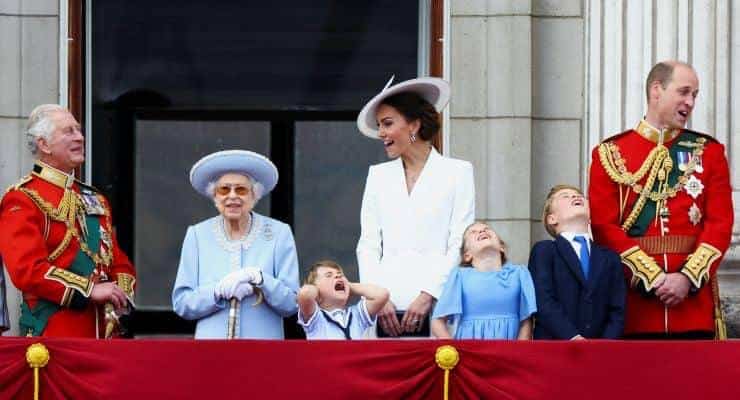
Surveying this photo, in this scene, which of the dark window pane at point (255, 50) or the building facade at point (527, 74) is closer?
the building facade at point (527, 74)

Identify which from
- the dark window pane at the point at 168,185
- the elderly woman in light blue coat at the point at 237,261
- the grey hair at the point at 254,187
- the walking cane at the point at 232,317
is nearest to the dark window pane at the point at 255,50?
the dark window pane at the point at 168,185

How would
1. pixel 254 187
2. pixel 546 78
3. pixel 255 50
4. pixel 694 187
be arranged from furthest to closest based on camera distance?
pixel 255 50 < pixel 546 78 < pixel 694 187 < pixel 254 187

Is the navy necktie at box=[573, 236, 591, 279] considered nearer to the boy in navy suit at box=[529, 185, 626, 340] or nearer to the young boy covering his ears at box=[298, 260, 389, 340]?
the boy in navy suit at box=[529, 185, 626, 340]

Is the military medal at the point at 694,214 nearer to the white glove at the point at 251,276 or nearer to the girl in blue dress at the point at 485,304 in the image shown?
the girl in blue dress at the point at 485,304

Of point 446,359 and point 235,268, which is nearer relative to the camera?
point 446,359

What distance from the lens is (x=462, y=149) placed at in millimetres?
13000

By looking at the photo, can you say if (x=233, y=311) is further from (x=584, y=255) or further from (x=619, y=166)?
(x=619, y=166)

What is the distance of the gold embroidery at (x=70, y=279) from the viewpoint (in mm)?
10516

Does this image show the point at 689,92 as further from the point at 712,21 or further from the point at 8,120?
the point at 8,120

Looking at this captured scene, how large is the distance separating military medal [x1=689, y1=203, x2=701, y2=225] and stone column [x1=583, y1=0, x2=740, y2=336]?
1388 millimetres

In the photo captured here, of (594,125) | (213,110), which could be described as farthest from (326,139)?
(594,125)

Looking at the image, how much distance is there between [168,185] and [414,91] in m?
3.44

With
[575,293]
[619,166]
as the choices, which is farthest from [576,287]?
[619,166]

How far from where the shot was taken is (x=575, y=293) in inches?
419
